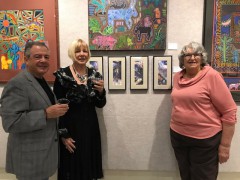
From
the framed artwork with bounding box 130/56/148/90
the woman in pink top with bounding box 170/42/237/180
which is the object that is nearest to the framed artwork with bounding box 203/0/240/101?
the woman in pink top with bounding box 170/42/237/180

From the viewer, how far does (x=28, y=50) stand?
142cm

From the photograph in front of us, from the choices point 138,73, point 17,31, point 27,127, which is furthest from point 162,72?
point 17,31

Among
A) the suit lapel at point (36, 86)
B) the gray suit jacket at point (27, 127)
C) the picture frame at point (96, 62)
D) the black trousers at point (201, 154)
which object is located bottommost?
the black trousers at point (201, 154)

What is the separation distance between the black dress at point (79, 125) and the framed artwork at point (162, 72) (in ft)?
1.90

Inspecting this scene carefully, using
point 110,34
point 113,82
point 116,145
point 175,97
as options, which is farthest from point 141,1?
point 116,145

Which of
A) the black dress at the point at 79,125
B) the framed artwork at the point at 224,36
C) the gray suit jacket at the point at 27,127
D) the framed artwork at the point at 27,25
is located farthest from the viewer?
the framed artwork at the point at 27,25

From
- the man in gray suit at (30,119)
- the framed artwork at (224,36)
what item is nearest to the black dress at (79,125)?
the man in gray suit at (30,119)

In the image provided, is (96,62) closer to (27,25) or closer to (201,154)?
(27,25)

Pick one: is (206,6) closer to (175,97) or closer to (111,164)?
(175,97)

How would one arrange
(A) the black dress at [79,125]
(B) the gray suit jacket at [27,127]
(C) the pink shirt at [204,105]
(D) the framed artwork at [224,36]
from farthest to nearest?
(D) the framed artwork at [224,36], (A) the black dress at [79,125], (C) the pink shirt at [204,105], (B) the gray suit jacket at [27,127]

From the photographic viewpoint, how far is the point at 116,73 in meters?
2.15

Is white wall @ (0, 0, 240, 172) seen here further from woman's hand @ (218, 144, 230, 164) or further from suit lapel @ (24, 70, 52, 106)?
suit lapel @ (24, 70, 52, 106)

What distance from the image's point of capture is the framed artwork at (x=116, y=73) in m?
2.13

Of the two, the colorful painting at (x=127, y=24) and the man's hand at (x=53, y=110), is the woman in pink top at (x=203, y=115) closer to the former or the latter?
the colorful painting at (x=127, y=24)
